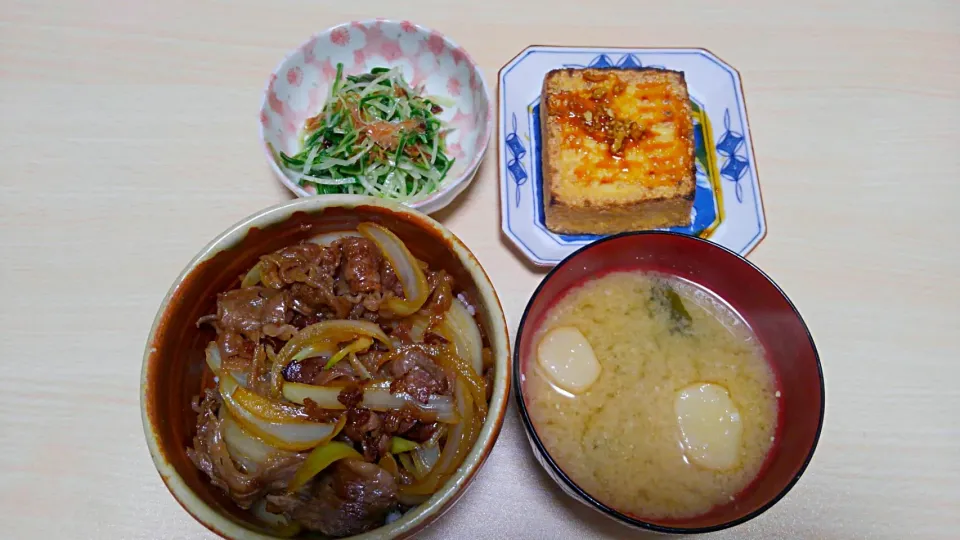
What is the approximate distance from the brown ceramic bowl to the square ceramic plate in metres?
0.57

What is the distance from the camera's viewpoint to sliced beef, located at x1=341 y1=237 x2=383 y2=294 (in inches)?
45.3

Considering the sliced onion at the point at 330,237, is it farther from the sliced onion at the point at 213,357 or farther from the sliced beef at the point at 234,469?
the sliced beef at the point at 234,469

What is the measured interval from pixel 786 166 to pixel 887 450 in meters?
0.93

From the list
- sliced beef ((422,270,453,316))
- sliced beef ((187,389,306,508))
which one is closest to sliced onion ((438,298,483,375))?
sliced beef ((422,270,453,316))

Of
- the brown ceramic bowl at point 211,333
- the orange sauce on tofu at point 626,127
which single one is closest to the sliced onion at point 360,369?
the brown ceramic bowl at point 211,333

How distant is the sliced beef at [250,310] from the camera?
111 centimetres

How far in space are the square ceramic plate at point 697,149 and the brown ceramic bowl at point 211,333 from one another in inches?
22.2

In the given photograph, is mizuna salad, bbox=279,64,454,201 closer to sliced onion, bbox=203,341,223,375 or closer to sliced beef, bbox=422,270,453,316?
sliced beef, bbox=422,270,453,316

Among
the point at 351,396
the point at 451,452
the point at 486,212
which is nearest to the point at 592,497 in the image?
the point at 451,452

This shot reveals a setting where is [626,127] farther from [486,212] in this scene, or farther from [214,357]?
[214,357]

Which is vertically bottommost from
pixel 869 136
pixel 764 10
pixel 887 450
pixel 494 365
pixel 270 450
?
pixel 887 450

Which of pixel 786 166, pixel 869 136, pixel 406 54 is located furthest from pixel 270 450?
pixel 869 136

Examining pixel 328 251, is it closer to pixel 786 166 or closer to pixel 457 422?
pixel 457 422

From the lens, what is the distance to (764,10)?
220 cm
